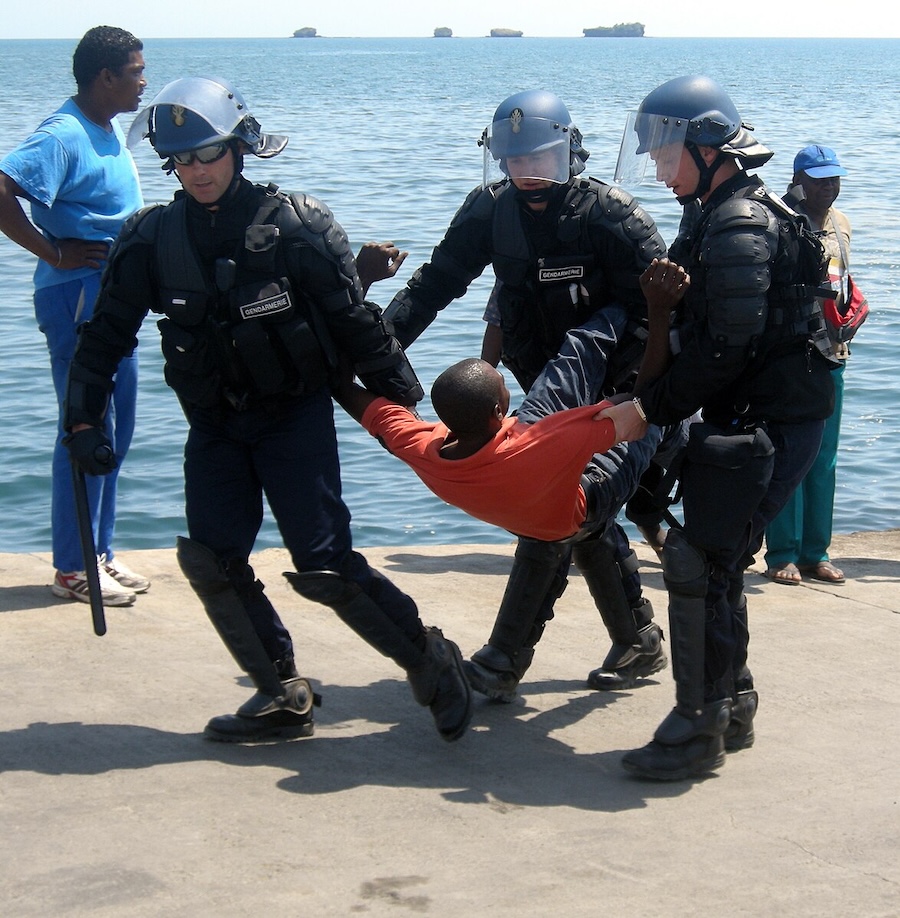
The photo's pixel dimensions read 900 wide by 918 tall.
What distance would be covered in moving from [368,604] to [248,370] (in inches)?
31.3

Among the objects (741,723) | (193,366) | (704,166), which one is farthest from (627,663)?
(193,366)

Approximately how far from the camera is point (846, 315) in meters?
6.04

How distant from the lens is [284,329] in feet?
13.5

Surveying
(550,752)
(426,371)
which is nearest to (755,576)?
(550,752)

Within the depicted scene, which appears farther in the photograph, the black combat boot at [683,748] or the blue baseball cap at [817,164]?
the blue baseball cap at [817,164]

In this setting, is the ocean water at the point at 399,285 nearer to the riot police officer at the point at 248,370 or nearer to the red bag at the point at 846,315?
the red bag at the point at 846,315

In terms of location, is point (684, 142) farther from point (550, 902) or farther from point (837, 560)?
point (837, 560)

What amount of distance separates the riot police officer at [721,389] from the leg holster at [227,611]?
117 centimetres

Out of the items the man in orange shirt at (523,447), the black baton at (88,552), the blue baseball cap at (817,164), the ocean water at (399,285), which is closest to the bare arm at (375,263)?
the man in orange shirt at (523,447)

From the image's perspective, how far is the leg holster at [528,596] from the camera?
14.8 feet

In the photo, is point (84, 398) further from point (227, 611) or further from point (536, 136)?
point (536, 136)

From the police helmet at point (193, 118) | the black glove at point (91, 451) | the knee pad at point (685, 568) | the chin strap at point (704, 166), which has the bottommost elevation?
the knee pad at point (685, 568)

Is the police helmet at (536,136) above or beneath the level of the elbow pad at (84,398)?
above

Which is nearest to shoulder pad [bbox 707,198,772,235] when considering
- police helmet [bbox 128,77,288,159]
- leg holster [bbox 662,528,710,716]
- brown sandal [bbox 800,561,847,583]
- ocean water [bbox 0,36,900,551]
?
leg holster [bbox 662,528,710,716]
